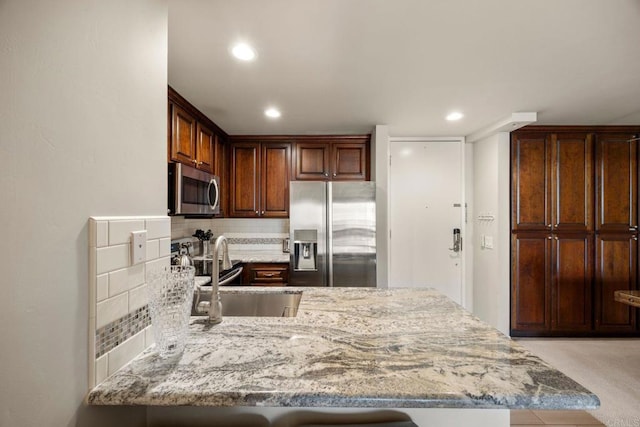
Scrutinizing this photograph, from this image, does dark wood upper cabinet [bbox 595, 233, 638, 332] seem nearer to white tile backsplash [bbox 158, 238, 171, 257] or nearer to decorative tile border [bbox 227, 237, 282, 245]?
decorative tile border [bbox 227, 237, 282, 245]

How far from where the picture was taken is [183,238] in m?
3.19

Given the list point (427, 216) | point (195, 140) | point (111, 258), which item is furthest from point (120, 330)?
point (427, 216)

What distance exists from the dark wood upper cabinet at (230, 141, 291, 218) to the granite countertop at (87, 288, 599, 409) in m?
→ 2.45

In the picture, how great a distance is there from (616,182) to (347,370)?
13.6ft

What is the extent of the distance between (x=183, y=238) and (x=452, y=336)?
2.89m

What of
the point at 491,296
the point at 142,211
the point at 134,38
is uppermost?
the point at 134,38

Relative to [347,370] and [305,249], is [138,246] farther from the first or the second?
[305,249]

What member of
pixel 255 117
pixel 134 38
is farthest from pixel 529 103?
pixel 134 38

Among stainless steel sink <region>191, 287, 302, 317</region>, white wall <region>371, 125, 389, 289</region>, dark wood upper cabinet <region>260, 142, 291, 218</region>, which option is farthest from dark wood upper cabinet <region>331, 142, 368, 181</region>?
stainless steel sink <region>191, 287, 302, 317</region>

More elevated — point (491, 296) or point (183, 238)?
point (183, 238)

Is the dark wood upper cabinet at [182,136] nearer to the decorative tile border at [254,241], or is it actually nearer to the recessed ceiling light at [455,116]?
the decorative tile border at [254,241]

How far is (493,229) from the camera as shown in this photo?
341 centimetres

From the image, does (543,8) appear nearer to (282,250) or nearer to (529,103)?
(529,103)

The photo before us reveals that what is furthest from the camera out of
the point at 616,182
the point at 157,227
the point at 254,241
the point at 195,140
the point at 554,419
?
the point at 254,241
